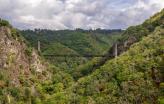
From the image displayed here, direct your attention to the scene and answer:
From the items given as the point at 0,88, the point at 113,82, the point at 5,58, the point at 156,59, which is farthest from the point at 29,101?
the point at 156,59

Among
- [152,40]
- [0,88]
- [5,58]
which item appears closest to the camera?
[152,40]

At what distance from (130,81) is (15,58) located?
41421 mm

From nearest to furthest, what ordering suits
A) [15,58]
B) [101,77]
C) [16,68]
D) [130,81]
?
[130,81] → [101,77] → [16,68] → [15,58]

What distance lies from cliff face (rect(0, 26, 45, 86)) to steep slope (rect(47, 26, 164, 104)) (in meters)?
24.7

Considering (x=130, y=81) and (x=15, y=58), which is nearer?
(x=130, y=81)

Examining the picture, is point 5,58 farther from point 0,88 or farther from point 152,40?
point 152,40

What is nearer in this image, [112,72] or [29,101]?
[112,72]

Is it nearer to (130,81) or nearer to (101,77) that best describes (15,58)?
(101,77)

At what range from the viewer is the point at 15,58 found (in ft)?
303

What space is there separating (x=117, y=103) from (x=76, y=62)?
361 ft

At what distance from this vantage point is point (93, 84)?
199 ft

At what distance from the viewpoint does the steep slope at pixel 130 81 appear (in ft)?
178

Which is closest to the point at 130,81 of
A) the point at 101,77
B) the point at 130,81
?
the point at 130,81

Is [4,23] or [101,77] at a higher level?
[4,23]
